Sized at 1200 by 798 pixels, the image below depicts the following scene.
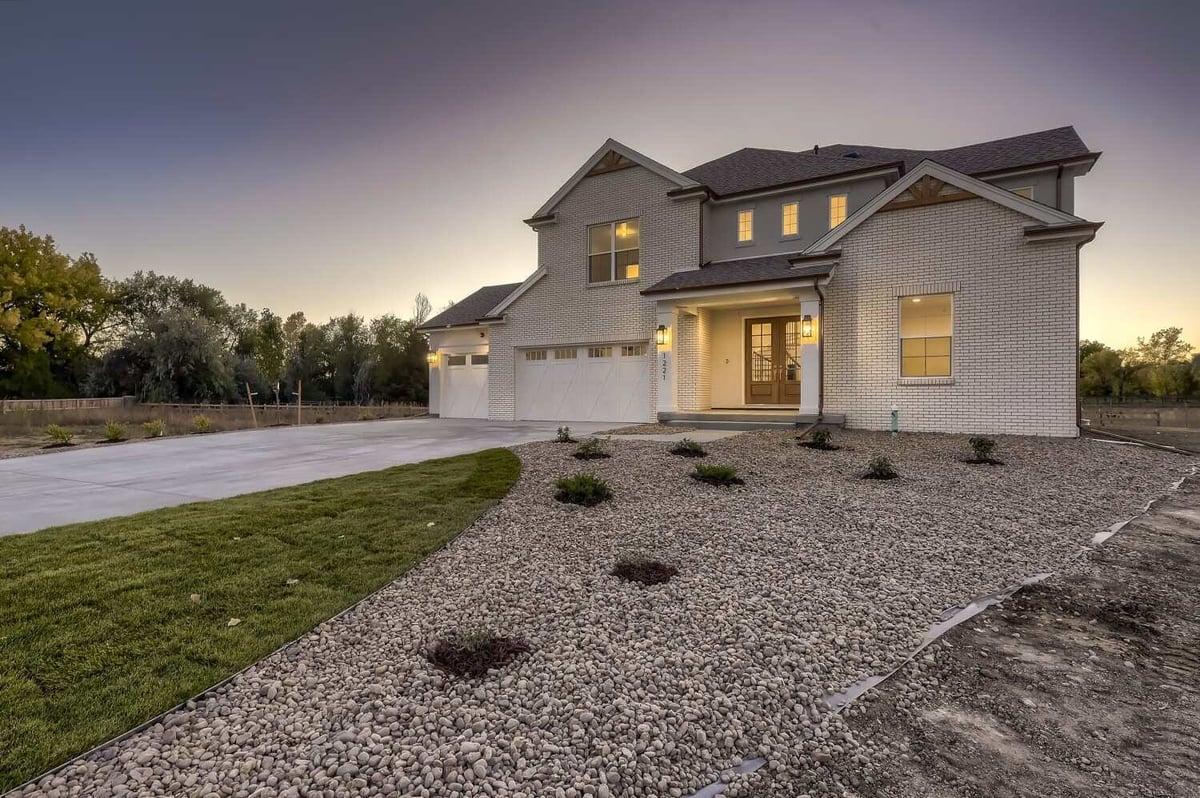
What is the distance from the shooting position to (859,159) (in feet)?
44.2

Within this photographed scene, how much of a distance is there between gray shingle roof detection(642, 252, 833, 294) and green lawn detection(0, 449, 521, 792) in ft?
26.4

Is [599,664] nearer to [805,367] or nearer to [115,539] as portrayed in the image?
[115,539]

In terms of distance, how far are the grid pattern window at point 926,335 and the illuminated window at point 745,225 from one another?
417 cm

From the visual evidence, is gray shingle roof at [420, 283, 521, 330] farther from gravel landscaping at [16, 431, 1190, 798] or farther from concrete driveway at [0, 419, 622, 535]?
gravel landscaping at [16, 431, 1190, 798]

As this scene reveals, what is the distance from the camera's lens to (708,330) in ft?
44.8

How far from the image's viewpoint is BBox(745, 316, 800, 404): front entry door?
13.0 meters

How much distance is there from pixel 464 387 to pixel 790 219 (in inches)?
439

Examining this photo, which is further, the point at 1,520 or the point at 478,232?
the point at 478,232

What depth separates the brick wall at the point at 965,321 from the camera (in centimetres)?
966

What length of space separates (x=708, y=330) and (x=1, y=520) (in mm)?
12566

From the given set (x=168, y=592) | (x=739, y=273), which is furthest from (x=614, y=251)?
(x=168, y=592)

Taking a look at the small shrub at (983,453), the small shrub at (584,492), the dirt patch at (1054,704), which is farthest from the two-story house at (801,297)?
the dirt patch at (1054,704)

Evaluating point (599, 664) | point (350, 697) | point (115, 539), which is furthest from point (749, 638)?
point (115, 539)

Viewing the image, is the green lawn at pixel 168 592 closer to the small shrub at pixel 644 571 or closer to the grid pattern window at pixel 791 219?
the small shrub at pixel 644 571
